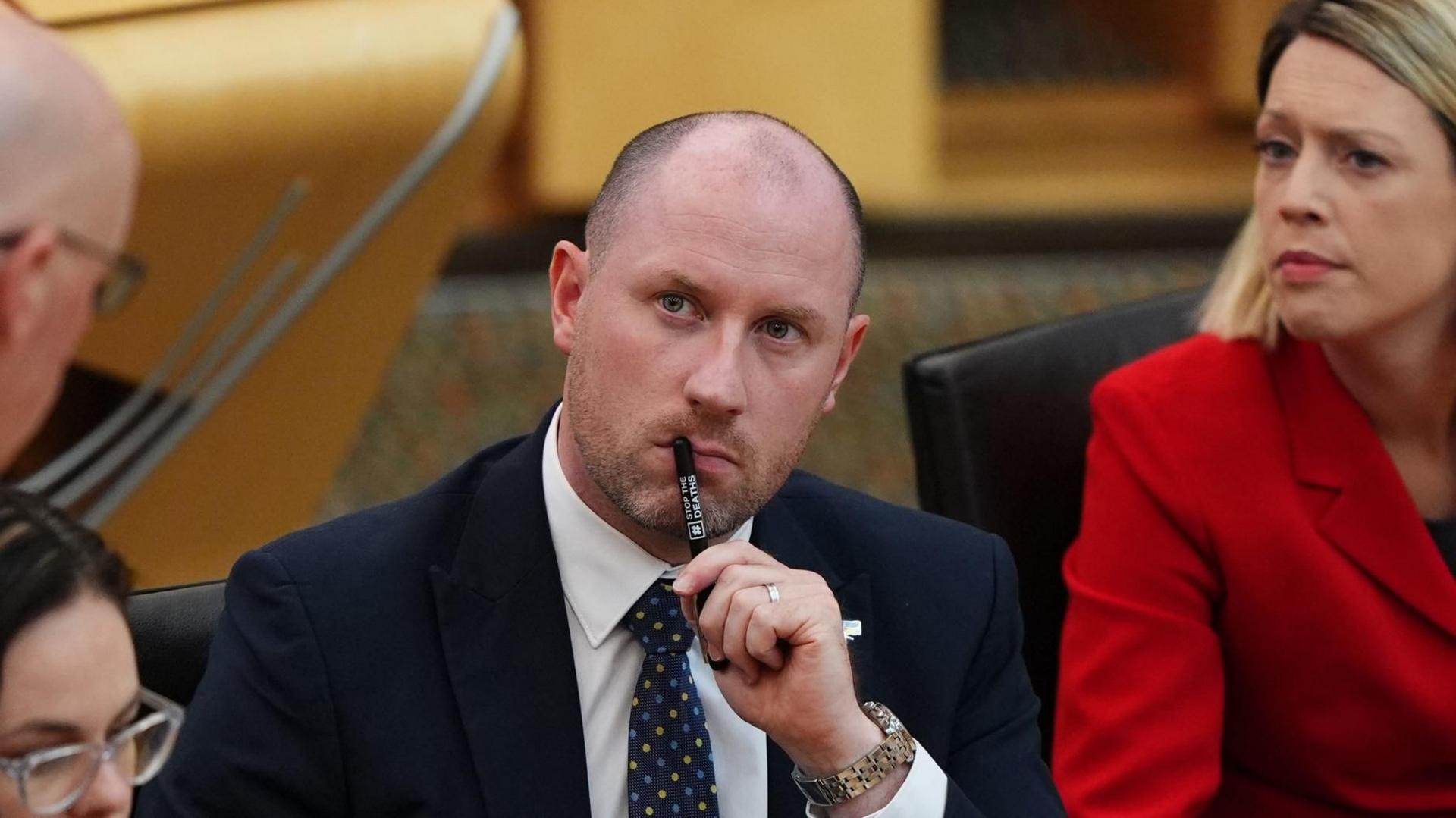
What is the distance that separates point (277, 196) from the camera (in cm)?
220

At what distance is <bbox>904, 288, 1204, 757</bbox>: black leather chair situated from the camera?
230 centimetres

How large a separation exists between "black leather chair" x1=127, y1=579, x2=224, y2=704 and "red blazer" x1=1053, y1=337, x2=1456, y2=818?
2.87 ft

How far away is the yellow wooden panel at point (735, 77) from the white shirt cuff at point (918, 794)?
3145mm

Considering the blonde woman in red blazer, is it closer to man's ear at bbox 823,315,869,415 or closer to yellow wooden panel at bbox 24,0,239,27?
man's ear at bbox 823,315,869,415

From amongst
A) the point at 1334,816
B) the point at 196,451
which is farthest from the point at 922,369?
the point at 196,451

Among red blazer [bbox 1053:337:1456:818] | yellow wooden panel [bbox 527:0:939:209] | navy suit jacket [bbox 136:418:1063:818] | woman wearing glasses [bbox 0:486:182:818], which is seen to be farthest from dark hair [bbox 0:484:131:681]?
yellow wooden panel [bbox 527:0:939:209]

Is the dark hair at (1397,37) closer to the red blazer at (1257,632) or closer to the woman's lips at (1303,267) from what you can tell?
the woman's lips at (1303,267)

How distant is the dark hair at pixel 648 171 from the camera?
170 centimetres

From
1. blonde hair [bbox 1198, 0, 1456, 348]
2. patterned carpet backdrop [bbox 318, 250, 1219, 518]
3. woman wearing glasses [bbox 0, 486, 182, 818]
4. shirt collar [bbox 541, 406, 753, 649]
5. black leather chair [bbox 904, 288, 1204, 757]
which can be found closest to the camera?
woman wearing glasses [bbox 0, 486, 182, 818]

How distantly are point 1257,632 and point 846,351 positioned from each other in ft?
2.12

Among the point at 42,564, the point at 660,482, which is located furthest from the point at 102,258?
the point at 660,482

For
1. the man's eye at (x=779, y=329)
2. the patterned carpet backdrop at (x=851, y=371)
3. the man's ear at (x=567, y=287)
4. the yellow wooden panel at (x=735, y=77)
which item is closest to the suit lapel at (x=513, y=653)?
the man's ear at (x=567, y=287)

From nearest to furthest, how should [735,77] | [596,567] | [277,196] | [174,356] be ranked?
[596,567] < [174,356] < [277,196] < [735,77]

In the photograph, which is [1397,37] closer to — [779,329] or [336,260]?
[779,329]
